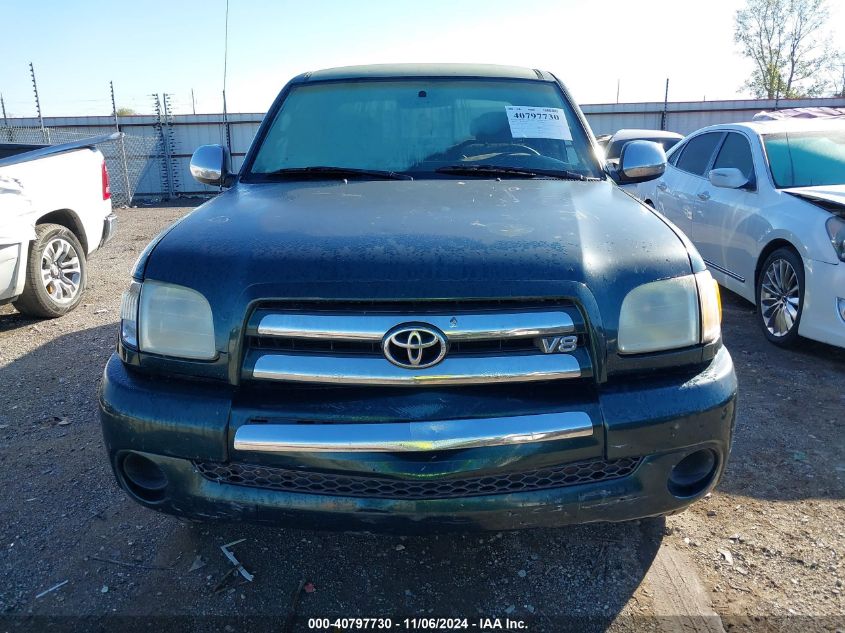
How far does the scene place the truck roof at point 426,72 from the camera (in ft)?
10.9

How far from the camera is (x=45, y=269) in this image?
5.40m

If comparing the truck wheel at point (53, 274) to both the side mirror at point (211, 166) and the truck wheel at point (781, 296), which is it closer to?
the side mirror at point (211, 166)

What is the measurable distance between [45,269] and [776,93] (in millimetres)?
44800

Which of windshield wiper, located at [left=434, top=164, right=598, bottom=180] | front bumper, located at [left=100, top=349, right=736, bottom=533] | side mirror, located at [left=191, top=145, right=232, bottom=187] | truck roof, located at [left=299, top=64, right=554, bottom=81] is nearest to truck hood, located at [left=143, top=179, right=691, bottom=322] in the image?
front bumper, located at [left=100, top=349, right=736, bottom=533]

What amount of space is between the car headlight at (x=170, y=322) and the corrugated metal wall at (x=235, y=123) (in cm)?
1651

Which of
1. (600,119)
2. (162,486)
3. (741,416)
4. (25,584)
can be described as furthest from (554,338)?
(600,119)

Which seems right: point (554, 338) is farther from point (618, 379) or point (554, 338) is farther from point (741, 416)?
point (741, 416)

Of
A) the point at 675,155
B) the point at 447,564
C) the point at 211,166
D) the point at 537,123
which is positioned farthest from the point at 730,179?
the point at 447,564

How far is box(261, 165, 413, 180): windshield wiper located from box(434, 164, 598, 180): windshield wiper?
21 cm

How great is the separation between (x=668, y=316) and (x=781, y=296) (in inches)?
128

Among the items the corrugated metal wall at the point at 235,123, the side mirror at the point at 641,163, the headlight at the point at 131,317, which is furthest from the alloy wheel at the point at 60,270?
→ the corrugated metal wall at the point at 235,123

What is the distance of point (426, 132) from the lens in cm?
304

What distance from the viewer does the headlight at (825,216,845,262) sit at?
4.03 m

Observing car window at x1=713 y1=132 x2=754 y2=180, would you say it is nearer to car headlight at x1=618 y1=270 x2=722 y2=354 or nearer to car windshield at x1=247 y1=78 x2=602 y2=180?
car windshield at x1=247 y1=78 x2=602 y2=180
